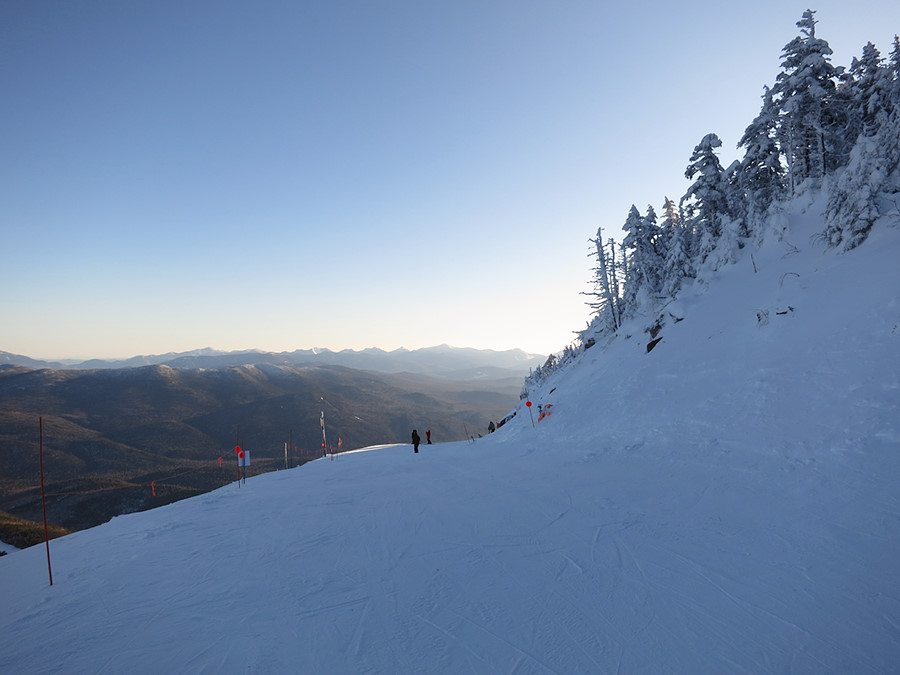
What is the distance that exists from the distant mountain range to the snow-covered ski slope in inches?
2021

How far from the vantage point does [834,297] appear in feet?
50.6

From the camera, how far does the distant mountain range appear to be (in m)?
59.3

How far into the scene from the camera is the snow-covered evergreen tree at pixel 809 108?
2434 cm

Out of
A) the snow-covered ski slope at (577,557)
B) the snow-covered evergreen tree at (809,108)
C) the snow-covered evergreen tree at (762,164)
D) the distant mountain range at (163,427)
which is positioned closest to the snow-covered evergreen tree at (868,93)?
the snow-covered evergreen tree at (809,108)

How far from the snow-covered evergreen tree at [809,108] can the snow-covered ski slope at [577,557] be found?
13624 mm

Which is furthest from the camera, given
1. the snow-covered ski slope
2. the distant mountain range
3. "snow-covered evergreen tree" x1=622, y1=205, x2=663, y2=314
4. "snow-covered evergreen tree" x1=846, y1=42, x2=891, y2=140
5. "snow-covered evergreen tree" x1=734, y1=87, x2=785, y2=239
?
the distant mountain range

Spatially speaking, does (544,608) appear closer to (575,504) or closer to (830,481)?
(575,504)

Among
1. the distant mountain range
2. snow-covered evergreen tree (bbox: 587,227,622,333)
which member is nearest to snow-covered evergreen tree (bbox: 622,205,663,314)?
snow-covered evergreen tree (bbox: 587,227,622,333)

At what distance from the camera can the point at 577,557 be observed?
23.3 ft

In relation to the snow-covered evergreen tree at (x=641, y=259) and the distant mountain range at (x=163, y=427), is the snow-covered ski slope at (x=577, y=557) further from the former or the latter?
the distant mountain range at (x=163, y=427)

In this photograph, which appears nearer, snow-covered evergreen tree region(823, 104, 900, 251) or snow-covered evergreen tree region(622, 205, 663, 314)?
snow-covered evergreen tree region(823, 104, 900, 251)

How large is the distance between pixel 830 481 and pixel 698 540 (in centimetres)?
412

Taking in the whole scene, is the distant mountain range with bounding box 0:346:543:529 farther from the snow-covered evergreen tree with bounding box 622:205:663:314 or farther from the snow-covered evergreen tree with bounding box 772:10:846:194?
the snow-covered evergreen tree with bounding box 772:10:846:194

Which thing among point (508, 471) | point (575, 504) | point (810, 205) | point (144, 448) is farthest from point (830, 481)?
point (144, 448)
